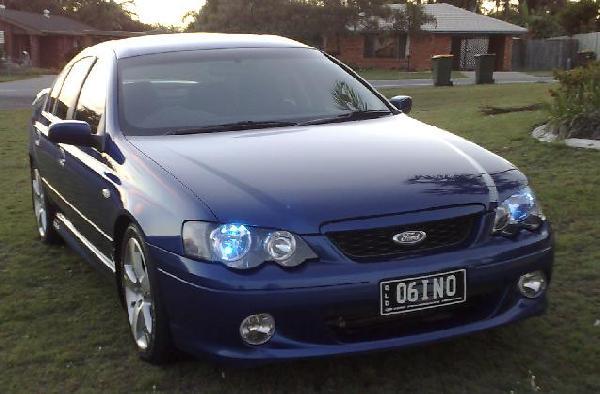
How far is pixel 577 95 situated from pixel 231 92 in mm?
5594

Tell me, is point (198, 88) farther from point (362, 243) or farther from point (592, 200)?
point (592, 200)

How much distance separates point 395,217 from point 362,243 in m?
0.18

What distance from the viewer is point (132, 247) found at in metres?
3.88

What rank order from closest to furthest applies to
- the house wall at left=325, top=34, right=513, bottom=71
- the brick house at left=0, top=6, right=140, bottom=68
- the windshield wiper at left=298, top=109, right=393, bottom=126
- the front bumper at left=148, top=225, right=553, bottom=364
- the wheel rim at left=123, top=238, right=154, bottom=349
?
the front bumper at left=148, top=225, right=553, bottom=364 < the wheel rim at left=123, top=238, right=154, bottom=349 < the windshield wiper at left=298, top=109, right=393, bottom=126 < the house wall at left=325, top=34, right=513, bottom=71 < the brick house at left=0, top=6, right=140, bottom=68

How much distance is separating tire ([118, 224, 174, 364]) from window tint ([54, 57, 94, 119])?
1747mm

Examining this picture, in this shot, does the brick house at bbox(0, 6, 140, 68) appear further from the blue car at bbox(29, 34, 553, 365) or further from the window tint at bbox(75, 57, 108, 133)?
the blue car at bbox(29, 34, 553, 365)

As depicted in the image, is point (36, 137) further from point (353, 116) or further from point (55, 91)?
point (353, 116)

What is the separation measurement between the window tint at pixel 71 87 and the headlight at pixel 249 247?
95.6 inches

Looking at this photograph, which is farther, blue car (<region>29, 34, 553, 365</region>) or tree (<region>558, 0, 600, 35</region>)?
tree (<region>558, 0, 600, 35</region>)

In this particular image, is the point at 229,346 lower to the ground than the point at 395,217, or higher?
lower

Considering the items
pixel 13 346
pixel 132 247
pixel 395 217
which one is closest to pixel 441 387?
pixel 395 217

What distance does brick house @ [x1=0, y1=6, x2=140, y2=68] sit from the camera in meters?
55.2

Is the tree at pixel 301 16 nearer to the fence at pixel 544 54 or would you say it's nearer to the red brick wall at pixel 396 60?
the red brick wall at pixel 396 60

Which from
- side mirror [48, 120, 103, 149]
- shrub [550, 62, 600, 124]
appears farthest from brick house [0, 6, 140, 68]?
side mirror [48, 120, 103, 149]
